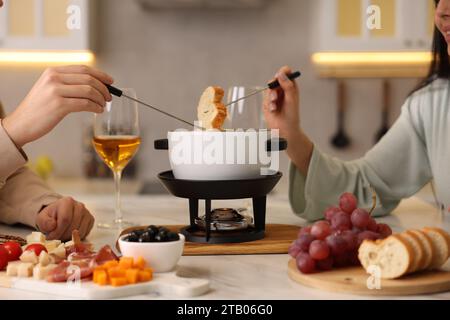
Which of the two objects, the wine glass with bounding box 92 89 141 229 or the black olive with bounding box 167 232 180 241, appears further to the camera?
the wine glass with bounding box 92 89 141 229

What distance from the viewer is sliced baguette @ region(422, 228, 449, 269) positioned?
974 mm

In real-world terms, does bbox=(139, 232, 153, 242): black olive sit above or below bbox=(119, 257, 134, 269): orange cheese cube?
above

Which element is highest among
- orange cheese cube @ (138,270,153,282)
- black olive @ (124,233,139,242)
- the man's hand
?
black olive @ (124,233,139,242)

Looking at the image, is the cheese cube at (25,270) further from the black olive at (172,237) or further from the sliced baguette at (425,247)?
the sliced baguette at (425,247)

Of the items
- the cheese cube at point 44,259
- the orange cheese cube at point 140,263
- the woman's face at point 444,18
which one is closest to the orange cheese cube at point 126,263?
the orange cheese cube at point 140,263

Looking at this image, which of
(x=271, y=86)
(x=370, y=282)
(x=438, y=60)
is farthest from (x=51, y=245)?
(x=438, y=60)

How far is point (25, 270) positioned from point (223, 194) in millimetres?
407

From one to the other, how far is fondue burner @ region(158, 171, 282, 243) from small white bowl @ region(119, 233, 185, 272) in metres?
0.24

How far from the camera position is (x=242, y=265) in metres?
1.11

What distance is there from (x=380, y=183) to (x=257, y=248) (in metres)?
0.71

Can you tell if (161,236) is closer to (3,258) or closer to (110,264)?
(110,264)

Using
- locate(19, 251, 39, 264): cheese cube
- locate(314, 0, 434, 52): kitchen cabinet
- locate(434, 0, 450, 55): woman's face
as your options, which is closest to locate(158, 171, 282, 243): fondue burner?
locate(19, 251, 39, 264): cheese cube

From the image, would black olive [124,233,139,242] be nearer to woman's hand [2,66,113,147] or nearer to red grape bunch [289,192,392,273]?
red grape bunch [289,192,392,273]
